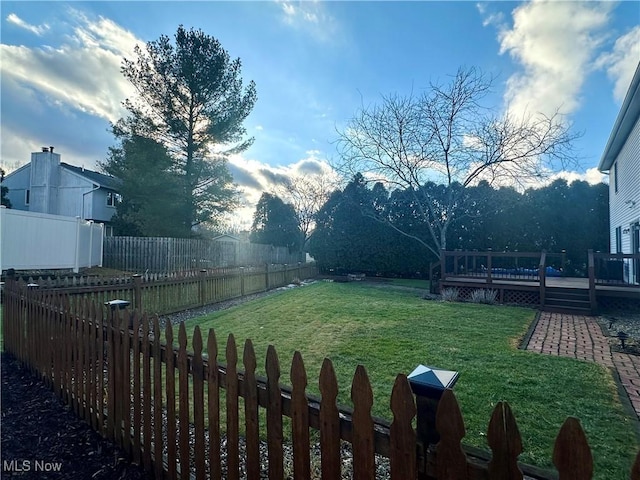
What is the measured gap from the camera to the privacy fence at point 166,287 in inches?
228

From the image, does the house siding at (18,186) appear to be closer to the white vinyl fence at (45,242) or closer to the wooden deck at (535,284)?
the white vinyl fence at (45,242)

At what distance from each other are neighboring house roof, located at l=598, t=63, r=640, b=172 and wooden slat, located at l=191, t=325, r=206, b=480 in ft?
35.3

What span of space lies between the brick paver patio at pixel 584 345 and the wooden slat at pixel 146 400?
4.30 metres

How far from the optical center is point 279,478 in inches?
63.3

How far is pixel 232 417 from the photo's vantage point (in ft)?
5.71

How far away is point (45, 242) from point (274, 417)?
14.0 metres

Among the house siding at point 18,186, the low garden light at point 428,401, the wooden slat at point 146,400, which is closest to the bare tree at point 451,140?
the wooden slat at point 146,400

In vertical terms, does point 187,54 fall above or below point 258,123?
above

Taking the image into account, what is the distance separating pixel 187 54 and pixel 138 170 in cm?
631

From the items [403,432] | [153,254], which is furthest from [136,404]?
[153,254]

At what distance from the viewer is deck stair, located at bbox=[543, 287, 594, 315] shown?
8953 mm

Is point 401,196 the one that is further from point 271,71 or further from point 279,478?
point 279,478

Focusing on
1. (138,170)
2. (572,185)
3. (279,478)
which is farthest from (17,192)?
(572,185)

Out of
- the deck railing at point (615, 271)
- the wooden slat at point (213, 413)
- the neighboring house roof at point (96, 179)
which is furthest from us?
the neighboring house roof at point (96, 179)
